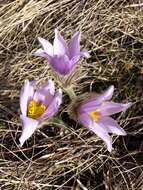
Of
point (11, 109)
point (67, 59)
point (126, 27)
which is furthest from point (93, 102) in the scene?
point (126, 27)

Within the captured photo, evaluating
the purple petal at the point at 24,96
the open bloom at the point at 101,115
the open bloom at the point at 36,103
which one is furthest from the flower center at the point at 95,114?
the purple petal at the point at 24,96

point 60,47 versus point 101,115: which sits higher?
point 60,47

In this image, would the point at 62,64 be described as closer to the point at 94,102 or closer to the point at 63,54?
the point at 63,54

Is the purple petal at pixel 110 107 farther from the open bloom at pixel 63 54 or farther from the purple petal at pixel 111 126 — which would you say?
the open bloom at pixel 63 54

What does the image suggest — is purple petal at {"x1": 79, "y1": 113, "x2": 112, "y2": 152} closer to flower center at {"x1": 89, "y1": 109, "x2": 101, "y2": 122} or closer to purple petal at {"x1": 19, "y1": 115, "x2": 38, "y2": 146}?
flower center at {"x1": 89, "y1": 109, "x2": 101, "y2": 122}

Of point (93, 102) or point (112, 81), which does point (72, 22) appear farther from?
point (93, 102)

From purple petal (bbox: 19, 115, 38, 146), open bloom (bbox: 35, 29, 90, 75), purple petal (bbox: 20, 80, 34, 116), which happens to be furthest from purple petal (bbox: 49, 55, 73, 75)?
purple petal (bbox: 19, 115, 38, 146)

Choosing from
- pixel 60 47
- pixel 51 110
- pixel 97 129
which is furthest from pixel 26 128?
pixel 60 47

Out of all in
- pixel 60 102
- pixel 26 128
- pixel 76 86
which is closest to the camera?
pixel 26 128
